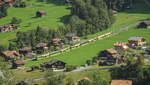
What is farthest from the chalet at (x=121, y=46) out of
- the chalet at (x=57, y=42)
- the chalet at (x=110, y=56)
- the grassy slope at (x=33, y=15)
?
the grassy slope at (x=33, y=15)

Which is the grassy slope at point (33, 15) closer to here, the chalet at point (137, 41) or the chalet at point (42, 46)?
the chalet at point (42, 46)

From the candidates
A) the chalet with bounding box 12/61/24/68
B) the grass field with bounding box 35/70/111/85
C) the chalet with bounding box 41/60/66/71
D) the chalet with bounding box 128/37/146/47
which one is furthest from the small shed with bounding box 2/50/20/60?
the chalet with bounding box 128/37/146/47

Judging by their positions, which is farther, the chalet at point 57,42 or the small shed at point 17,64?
the chalet at point 57,42

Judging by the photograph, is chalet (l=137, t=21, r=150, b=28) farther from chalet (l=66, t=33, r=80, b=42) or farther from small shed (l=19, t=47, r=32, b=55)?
small shed (l=19, t=47, r=32, b=55)

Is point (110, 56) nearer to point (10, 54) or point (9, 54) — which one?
point (10, 54)

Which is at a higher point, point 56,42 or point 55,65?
point 56,42

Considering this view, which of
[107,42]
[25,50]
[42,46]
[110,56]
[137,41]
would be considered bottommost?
[25,50]

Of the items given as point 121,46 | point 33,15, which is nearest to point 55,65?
point 121,46
